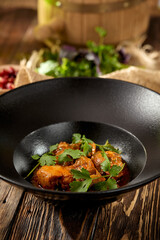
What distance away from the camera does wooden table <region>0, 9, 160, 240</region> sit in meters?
1.27

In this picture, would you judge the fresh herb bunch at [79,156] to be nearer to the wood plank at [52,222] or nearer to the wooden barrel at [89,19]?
the wood plank at [52,222]

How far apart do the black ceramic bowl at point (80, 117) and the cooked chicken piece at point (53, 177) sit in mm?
105

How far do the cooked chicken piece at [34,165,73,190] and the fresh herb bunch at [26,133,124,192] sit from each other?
0.03m

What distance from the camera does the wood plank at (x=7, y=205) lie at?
1311 mm

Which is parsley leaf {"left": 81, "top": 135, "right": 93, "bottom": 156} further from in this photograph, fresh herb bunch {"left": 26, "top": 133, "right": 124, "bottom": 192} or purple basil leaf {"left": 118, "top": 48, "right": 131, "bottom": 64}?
purple basil leaf {"left": 118, "top": 48, "right": 131, "bottom": 64}

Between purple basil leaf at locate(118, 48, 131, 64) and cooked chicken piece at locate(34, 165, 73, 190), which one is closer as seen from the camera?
cooked chicken piece at locate(34, 165, 73, 190)

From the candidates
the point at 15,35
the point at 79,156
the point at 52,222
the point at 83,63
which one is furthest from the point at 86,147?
the point at 15,35

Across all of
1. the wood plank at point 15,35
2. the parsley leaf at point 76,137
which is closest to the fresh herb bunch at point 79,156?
the parsley leaf at point 76,137

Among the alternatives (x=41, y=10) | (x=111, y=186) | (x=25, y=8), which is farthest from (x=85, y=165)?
(x=25, y=8)

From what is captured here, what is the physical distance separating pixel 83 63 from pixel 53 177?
4.27 feet

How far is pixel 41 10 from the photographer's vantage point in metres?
3.03

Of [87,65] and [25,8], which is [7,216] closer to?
[87,65]

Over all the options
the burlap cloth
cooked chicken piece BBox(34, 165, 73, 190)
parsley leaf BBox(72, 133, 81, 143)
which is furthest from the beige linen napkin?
cooked chicken piece BBox(34, 165, 73, 190)

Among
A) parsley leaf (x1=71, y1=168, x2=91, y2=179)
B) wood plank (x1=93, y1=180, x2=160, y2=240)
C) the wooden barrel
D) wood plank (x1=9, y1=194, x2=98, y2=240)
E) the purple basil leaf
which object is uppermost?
the wooden barrel
